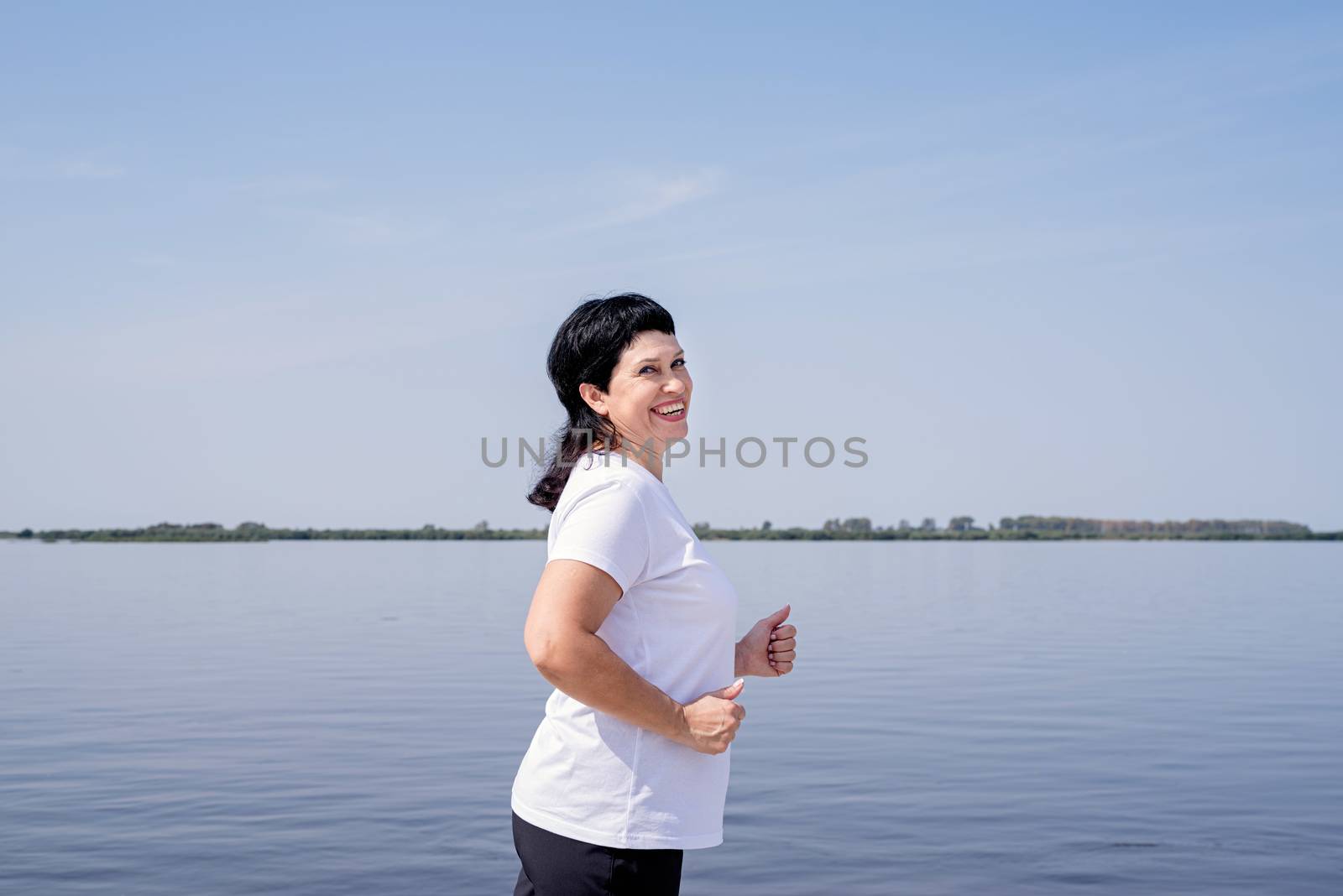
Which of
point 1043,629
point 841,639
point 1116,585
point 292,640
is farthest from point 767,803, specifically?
point 1116,585

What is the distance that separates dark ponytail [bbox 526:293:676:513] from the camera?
275 cm

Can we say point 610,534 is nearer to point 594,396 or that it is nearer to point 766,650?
point 594,396

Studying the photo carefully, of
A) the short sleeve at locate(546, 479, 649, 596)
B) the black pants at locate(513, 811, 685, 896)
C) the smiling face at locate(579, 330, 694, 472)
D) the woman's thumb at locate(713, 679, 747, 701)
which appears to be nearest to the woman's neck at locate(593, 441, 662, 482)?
the smiling face at locate(579, 330, 694, 472)

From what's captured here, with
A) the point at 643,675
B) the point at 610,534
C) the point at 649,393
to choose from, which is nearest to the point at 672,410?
the point at 649,393

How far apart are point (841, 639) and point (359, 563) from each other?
52.3 metres

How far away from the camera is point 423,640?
22391 millimetres

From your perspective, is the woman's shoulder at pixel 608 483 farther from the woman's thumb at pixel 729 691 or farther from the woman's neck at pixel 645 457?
the woman's thumb at pixel 729 691

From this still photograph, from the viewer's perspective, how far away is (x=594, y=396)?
9.12ft

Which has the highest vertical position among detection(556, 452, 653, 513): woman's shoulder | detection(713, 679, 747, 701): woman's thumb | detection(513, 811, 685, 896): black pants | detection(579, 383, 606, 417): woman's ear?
detection(579, 383, 606, 417): woman's ear

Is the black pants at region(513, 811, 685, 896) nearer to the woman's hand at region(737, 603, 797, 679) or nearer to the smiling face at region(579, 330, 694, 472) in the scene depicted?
the woman's hand at region(737, 603, 797, 679)

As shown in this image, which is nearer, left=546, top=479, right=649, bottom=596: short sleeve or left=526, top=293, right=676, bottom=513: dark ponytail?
left=546, top=479, right=649, bottom=596: short sleeve

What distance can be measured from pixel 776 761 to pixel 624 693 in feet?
29.0

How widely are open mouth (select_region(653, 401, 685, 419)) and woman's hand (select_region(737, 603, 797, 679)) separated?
533mm

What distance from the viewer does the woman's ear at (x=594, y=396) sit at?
2777 mm
